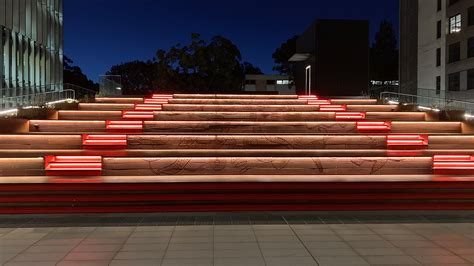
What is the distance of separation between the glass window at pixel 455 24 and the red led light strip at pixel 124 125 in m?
39.8

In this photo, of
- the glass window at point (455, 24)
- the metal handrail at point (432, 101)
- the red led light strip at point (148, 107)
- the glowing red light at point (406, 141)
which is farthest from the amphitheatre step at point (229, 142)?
the glass window at point (455, 24)

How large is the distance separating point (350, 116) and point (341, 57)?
9920mm

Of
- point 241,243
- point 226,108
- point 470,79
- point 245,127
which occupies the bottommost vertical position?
point 241,243

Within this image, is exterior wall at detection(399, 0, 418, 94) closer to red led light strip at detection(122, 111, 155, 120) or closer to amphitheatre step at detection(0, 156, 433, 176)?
red led light strip at detection(122, 111, 155, 120)

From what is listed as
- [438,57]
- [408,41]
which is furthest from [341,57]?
[408,41]

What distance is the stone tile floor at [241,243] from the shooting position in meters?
5.50

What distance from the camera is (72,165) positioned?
335 inches

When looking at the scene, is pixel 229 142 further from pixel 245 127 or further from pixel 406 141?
pixel 406 141

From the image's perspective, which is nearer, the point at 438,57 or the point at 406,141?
the point at 406,141

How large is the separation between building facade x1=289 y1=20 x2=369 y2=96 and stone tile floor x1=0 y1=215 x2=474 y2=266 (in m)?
15.1

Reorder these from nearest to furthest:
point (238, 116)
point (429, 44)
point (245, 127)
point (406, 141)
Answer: point (406, 141)
point (245, 127)
point (238, 116)
point (429, 44)

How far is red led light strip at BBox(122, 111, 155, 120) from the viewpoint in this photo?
40.4 ft

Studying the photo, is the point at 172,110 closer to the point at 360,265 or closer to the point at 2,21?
the point at 360,265

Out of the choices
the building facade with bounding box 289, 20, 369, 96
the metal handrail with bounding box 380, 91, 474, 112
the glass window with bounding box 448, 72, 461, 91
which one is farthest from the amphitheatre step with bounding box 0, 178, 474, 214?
the glass window with bounding box 448, 72, 461, 91
